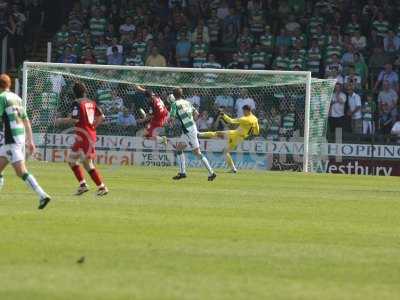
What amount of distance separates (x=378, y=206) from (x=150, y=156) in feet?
53.6

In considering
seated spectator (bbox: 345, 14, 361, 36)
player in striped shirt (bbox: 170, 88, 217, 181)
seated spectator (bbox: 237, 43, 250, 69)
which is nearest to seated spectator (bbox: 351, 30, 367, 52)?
A: seated spectator (bbox: 345, 14, 361, 36)

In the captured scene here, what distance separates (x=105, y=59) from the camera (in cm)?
4100

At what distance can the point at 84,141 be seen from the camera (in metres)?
21.3

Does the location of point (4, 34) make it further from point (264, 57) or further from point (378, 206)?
point (378, 206)

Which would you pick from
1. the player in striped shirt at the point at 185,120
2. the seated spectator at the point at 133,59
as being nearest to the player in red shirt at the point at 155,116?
the player in striped shirt at the point at 185,120

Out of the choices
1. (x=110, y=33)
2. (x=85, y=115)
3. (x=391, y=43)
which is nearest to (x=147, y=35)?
(x=110, y=33)

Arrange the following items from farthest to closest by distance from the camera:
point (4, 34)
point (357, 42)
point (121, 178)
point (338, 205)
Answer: point (4, 34)
point (357, 42)
point (121, 178)
point (338, 205)

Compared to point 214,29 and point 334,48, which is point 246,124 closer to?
point 334,48

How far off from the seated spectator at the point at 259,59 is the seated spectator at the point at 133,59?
388 cm

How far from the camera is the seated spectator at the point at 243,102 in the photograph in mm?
36656

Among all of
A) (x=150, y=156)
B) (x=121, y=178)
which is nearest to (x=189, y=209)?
(x=121, y=178)

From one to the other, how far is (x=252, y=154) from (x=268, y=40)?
510 cm

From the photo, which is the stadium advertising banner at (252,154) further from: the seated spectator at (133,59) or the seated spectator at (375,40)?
the seated spectator at (375,40)

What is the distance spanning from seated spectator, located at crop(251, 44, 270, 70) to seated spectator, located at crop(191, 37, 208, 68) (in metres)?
1.69
